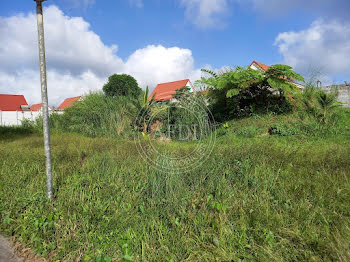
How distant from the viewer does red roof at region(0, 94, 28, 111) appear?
27.3 meters

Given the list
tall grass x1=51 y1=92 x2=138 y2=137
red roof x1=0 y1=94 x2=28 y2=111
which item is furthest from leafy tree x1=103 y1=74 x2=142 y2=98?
red roof x1=0 y1=94 x2=28 y2=111

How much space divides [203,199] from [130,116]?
7.80 metres

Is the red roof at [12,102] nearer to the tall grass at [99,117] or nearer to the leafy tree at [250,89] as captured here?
the tall grass at [99,117]

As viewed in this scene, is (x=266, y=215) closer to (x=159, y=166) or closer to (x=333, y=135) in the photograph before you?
(x=159, y=166)

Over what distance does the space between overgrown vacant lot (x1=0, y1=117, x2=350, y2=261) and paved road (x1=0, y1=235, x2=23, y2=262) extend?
11 cm

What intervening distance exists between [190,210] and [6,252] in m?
1.87

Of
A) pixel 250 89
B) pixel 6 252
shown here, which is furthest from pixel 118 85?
pixel 6 252

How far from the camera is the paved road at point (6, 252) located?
2159mm

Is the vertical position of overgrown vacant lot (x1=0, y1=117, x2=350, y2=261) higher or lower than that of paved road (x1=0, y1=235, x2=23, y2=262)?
higher

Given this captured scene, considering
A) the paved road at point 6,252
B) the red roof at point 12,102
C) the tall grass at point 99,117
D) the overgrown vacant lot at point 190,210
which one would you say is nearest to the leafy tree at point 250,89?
the tall grass at point 99,117

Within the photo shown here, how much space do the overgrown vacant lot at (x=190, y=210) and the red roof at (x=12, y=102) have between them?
29.2 meters

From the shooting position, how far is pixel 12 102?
28.2 m

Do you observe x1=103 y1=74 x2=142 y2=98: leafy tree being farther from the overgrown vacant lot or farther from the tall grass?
the overgrown vacant lot

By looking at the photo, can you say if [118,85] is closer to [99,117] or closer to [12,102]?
[99,117]
